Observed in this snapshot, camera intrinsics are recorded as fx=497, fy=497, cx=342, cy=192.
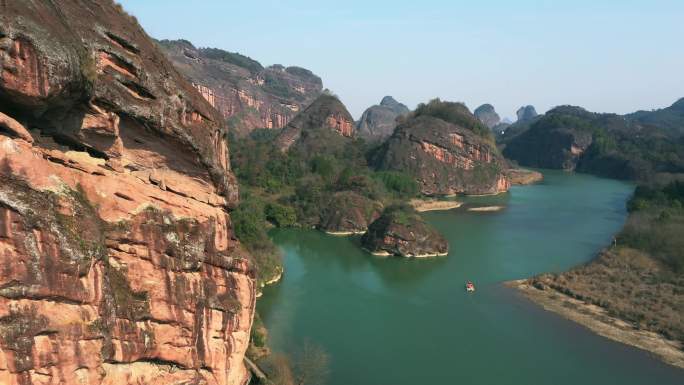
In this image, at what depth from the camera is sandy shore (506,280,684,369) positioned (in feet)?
96.5

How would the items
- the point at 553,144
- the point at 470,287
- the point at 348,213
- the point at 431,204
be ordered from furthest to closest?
the point at 553,144
the point at 431,204
the point at 348,213
the point at 470,287

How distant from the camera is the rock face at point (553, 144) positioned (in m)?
146

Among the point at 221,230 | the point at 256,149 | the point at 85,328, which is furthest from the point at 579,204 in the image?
the point at 85,328

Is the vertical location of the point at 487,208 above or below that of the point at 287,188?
below

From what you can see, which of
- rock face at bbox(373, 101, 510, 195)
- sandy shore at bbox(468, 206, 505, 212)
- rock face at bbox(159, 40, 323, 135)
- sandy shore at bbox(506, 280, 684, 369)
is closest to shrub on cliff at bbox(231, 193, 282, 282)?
sandy shore at bbox(506, 280, 684, 369)

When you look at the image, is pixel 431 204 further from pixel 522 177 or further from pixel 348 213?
pixel 522 177

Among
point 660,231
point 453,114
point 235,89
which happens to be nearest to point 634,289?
point 660,231

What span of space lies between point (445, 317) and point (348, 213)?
1106 inches

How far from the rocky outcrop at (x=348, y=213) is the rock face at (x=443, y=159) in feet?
104

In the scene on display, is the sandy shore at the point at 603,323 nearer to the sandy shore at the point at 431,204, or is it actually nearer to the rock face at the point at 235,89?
the sandy shore at the point at 431,204

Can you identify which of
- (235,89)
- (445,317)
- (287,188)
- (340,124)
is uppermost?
(235,89)

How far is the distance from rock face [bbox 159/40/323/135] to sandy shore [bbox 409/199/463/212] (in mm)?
69698

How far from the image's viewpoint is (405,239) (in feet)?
165

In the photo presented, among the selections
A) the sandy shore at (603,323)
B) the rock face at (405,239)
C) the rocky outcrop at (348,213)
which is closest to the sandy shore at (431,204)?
the rocky outcrop at (348,213)
